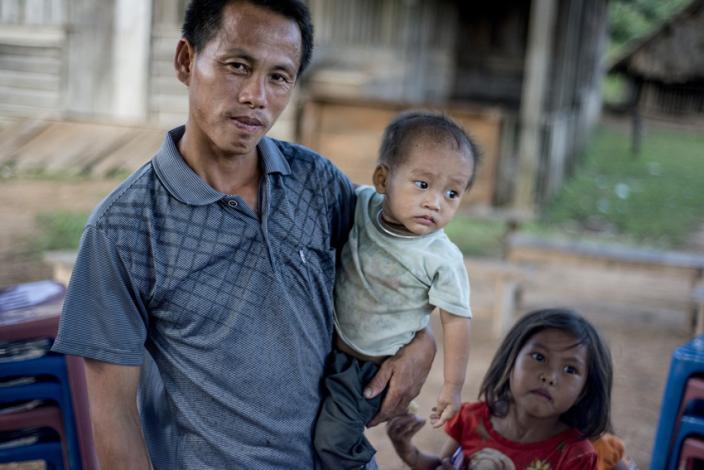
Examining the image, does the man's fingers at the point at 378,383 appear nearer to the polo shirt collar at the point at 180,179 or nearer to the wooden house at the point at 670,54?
the polo shirt collar at the point at 180,179

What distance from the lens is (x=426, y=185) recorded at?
205cm

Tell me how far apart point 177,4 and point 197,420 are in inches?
265

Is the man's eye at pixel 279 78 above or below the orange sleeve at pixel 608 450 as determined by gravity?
above

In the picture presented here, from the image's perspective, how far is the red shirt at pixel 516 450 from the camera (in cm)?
225

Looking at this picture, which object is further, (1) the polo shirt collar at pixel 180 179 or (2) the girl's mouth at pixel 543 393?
(2) the girl's mouth at pixel 543 393

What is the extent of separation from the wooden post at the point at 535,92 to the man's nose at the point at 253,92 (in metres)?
8.23

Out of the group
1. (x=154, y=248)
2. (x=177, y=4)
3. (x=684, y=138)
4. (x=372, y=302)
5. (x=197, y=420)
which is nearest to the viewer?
(x=154, y=248)

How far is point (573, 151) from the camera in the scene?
14.7 meters

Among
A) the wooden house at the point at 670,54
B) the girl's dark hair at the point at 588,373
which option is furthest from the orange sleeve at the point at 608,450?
the wooden house at the point at 670,54

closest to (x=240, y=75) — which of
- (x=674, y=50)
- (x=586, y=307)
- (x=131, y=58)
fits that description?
(x=586, y=307)

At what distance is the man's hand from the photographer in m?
2.01

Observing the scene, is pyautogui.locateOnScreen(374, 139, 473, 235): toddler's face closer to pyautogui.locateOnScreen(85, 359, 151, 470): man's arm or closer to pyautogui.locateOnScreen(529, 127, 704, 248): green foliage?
pyautogui.locateOnScreen(85, 359, 151, 470): man's arm

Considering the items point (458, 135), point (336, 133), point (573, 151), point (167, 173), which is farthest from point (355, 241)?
point (573, 151)

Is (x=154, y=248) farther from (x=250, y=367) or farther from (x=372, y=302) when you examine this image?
(x=372, y=302)
